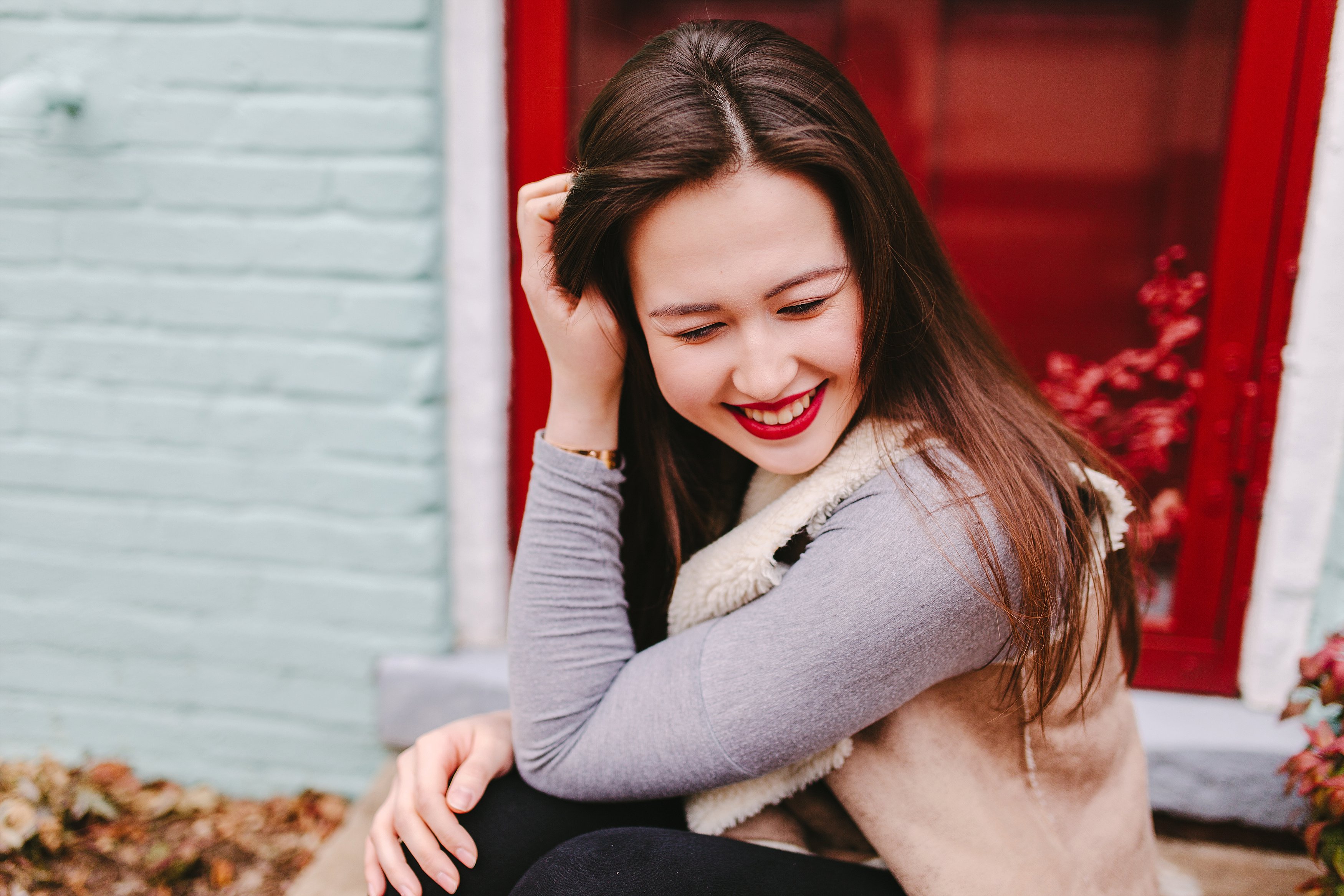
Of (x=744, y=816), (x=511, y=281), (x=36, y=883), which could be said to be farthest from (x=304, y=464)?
(x=744, y=816)

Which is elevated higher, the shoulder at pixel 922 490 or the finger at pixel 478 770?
the shoulder at pixel 922 490

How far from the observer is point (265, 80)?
190 centimetres

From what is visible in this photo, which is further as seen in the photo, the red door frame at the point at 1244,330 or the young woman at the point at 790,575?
the red door frame at the point at 1244,330

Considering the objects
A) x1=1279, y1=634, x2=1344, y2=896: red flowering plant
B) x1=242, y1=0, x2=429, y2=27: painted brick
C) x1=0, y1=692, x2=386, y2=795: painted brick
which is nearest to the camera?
x1=1279, y1=634, x2=1344, y2=896: red flowering plant

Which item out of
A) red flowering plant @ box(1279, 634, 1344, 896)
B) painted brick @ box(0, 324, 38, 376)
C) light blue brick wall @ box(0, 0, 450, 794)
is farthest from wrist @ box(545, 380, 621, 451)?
painted brick @ box(0, 324, 38, 376)

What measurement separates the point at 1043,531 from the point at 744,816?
→ 1.71ft

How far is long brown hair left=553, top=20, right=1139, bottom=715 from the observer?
102cm

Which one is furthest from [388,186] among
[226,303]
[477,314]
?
[226,303]

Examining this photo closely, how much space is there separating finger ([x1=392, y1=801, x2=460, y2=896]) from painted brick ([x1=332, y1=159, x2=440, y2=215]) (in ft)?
3.91

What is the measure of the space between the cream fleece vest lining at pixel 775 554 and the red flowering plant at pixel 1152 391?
892mm

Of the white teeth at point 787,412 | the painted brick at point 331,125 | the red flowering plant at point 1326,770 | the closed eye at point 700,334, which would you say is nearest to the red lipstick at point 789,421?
the white teeth at point 787,412

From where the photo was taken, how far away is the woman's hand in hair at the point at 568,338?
1220 mm

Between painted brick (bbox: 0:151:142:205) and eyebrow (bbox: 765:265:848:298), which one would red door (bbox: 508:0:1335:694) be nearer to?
painted brick (bbox: 0:151:142:205)

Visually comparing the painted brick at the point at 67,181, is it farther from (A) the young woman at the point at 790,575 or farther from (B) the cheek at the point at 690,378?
(B) the cheek at the point at 690,378
